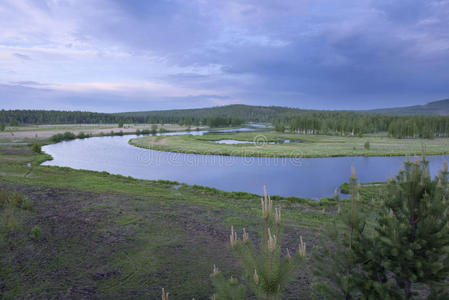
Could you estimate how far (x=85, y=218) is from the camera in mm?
13039

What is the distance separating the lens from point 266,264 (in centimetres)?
379

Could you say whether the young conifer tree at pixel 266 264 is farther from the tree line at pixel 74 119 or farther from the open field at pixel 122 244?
the tree line at pixel 74 119

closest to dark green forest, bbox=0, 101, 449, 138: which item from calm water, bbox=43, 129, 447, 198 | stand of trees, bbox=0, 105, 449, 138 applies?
stand of trees, bbox=0, 105, 449, 138

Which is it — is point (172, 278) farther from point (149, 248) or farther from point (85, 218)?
point (85, 218)

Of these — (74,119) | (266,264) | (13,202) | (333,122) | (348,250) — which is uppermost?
(74,119)

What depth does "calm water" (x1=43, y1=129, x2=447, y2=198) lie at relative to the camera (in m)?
28.7

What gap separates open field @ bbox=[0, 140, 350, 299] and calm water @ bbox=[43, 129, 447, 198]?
1064 centimetres

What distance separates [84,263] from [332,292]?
787cm

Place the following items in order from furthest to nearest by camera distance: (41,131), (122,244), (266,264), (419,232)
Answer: (41,131)
(122,244)
(419,232)
(266,264)

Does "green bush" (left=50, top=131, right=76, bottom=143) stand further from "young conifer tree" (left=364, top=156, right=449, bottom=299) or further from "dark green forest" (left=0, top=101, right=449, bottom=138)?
A: "young conifer tree" (left=364, top=156, right=449, bottom=299)

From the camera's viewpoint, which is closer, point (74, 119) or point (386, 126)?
point (386, 126)

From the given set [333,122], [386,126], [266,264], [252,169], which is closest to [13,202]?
[266,264]

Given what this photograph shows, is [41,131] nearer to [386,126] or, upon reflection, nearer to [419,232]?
[419,232]

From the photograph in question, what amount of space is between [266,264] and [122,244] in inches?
336
